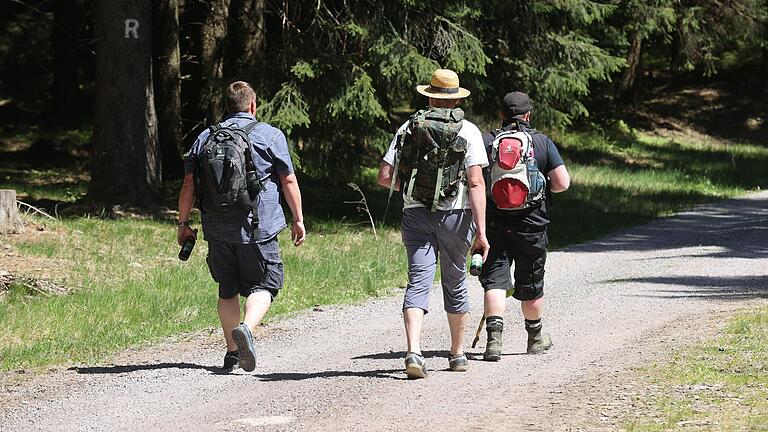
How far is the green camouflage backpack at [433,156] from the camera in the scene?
22.9ft

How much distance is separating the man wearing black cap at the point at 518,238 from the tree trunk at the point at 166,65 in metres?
13.5

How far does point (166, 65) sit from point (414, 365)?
14666mm

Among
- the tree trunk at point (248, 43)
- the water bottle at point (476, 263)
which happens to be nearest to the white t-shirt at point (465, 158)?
the water bottle at point (476, 263)

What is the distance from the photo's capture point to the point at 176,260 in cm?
1338

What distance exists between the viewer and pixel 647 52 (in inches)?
1641

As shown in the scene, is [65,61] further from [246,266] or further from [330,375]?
[330,375]

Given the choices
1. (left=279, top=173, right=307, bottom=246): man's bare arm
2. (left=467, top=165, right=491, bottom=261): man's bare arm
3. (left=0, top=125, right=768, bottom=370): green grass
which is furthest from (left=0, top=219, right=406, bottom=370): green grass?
(left=467, top=165, right=491, bottom=261): man's bare arm

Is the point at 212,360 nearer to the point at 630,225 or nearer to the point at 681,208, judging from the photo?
the point at 630,225

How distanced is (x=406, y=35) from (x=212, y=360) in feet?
30.9

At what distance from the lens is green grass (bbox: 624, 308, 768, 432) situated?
587cm

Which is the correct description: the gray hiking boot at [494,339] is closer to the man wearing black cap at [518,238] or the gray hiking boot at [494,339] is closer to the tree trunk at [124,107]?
the man wearing black cap at [518,238]

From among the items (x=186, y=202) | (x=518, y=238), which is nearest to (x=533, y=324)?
(x=518, y=238)

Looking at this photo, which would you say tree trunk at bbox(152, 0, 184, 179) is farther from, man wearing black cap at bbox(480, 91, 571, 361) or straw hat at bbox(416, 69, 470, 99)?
straw hat at bbox(416, 69, 470, 99)

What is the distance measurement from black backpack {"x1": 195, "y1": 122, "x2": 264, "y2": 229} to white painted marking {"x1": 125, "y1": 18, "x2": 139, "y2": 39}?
10.1 m
